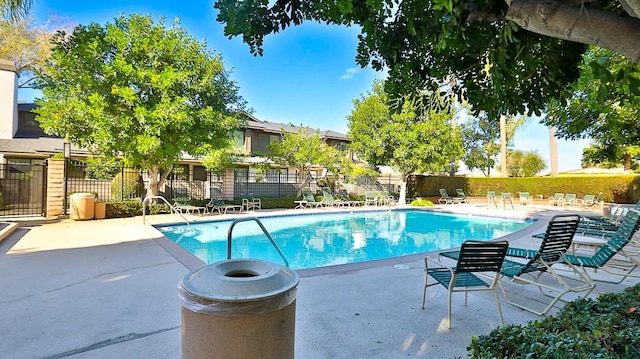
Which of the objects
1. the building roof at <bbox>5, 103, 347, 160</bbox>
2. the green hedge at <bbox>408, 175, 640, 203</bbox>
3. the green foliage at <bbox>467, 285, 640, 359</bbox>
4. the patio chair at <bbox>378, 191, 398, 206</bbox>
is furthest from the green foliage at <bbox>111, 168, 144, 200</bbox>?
the green hedge at <bbox>408, 175, 640, 203</bbox>

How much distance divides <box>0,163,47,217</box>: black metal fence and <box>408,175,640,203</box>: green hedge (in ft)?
68.2

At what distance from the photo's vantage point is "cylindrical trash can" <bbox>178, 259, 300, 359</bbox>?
1819 millimetres

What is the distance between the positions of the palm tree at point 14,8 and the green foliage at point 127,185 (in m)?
6.38

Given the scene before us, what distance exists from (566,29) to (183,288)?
2.71 metres

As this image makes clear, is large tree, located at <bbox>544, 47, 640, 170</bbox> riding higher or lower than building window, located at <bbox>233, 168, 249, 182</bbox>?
higher

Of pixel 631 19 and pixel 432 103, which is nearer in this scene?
pixel 631 19

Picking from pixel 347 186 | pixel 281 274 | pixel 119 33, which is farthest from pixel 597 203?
pixel 119 33

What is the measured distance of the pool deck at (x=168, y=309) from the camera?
2.92 m

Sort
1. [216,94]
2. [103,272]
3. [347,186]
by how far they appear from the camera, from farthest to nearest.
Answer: [347,186]
[216,94]
[103,272]

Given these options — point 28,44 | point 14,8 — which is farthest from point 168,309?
point 28,44

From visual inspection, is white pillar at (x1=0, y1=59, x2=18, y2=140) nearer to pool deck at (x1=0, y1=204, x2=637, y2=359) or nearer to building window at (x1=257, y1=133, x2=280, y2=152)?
building window at (x1=257, y1=133, x2=280, y2=152)

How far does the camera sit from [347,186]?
23125mm

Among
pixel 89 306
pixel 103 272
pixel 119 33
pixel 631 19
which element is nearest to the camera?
pixel 631 19

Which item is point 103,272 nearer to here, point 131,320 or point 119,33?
point 131,320
